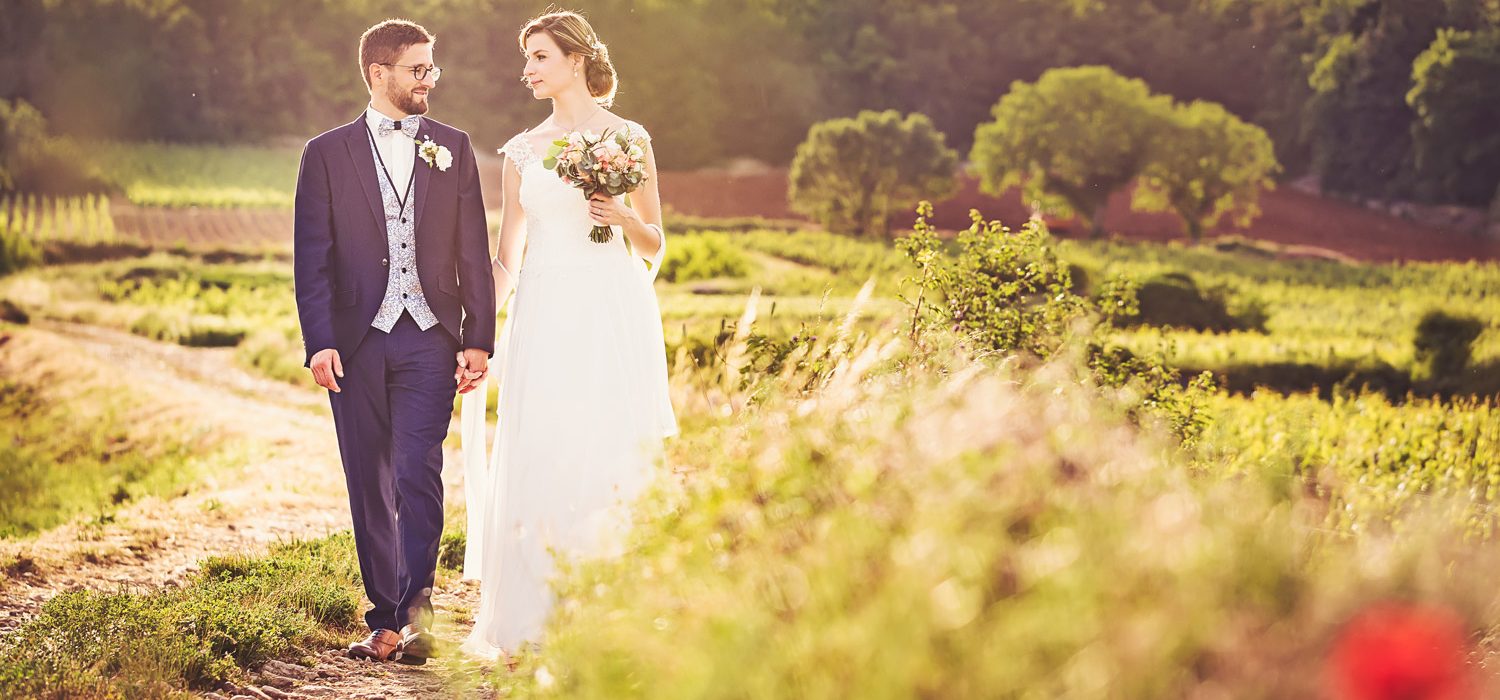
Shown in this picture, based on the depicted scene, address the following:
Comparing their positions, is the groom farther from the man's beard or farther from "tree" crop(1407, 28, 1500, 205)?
"tree" crop(1407, 28, 1500, 205)

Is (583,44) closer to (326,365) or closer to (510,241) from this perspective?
(510,241)

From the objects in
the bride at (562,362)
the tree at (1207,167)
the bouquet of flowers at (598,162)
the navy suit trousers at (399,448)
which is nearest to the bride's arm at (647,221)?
the bride at (562,362)

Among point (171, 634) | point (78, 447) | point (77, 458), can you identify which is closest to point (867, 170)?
point (78, 447)

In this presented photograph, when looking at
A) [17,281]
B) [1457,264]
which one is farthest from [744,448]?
[1457,264]

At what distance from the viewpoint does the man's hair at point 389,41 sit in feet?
14.7

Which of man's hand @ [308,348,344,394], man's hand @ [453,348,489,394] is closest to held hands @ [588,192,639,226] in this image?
man's hand @ [453,348,489,394]

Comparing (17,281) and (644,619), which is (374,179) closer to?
(644,619)

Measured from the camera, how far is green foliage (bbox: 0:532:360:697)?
3773mm

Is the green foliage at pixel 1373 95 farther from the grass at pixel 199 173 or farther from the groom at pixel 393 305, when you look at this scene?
the groom at pixel 393 305

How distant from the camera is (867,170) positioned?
1436 inches

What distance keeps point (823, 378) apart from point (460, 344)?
52.8 inches

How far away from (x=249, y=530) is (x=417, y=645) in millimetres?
3462

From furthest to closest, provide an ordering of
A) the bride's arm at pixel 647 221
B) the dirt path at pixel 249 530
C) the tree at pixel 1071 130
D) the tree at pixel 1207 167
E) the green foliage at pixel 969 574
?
the tree at pixel 1071 130
the tree at pixel 1207 167
the bride's arm at pixel 647 221
the dirt path at pixel 249 530
the green foliage at pixel 969 574

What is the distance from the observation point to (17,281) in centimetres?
2659
